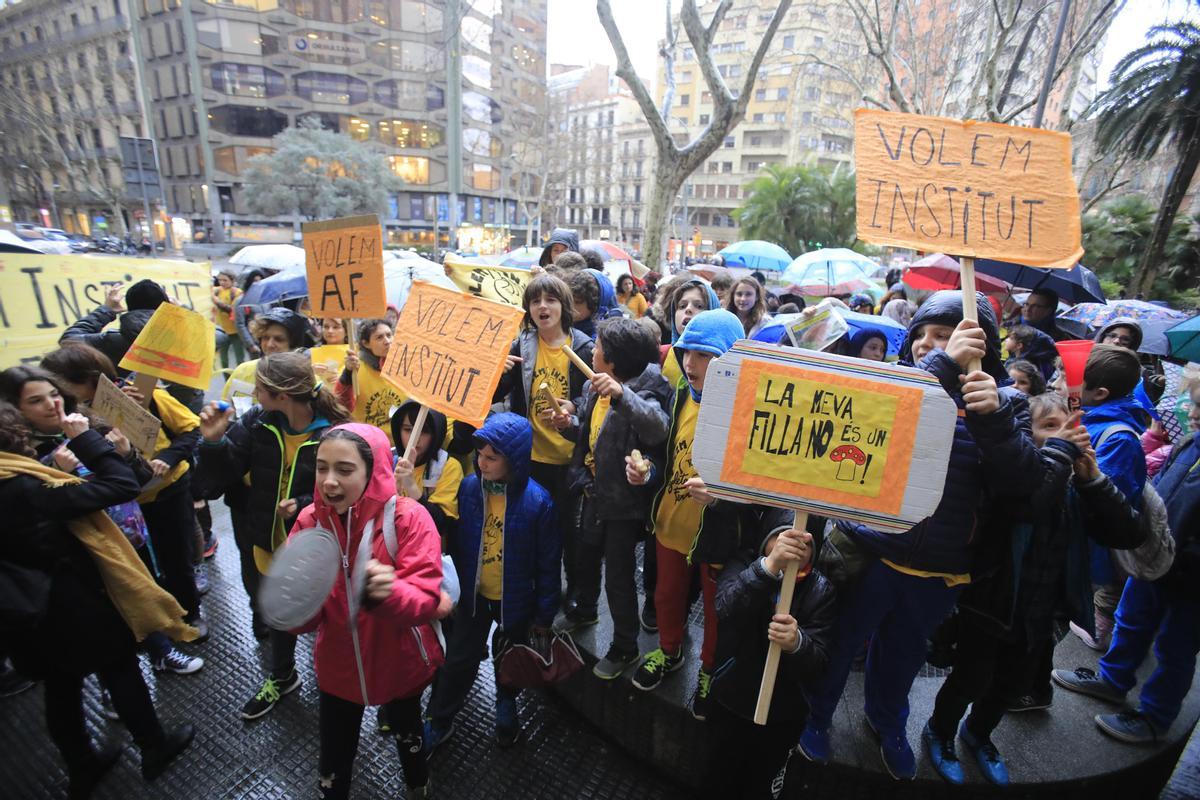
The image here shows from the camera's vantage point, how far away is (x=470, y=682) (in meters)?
2.96

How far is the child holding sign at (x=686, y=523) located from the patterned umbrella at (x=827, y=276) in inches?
309

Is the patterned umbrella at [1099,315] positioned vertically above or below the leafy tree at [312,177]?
below

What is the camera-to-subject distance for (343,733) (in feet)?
7.93

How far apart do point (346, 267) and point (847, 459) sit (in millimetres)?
3131

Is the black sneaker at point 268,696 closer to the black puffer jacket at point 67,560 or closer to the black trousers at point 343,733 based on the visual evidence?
the black puffer jacket at point 67,560

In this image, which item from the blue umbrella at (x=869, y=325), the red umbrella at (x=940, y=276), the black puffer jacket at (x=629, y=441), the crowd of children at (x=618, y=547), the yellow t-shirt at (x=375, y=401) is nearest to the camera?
the crowd of children at (x=618, y=547)

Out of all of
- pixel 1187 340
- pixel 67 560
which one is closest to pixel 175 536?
pixel 67 560

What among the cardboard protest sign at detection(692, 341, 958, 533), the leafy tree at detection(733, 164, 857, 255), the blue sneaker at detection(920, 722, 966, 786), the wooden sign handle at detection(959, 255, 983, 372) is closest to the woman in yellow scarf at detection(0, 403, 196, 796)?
the cardboard protest sign at detection(692, 341, 958, 533)

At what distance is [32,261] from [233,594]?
2999mm

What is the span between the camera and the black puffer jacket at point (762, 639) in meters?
2.09

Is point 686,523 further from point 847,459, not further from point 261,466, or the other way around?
point 261,466

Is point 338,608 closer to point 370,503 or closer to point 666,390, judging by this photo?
point 370,503

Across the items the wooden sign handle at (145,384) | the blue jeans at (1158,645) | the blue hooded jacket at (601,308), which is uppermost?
the blue hooded jacket at (601,308)

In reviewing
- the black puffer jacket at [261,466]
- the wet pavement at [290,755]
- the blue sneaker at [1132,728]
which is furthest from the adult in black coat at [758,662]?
the black puffer jacket at [261,466]
